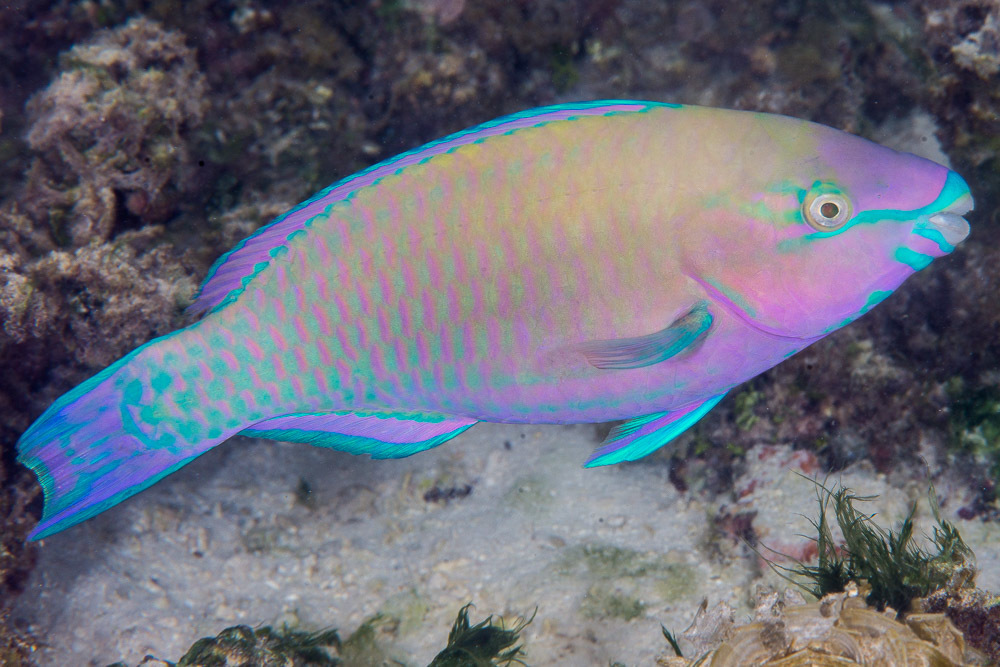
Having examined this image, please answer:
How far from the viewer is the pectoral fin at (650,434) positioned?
7.33 ft

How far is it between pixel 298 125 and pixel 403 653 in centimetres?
324

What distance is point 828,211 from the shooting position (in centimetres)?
190

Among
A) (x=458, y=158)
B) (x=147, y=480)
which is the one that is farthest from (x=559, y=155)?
(x=147, y=480)

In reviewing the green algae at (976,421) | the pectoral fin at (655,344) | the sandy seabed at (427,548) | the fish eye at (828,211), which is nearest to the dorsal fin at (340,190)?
the fish eye at (828,211)

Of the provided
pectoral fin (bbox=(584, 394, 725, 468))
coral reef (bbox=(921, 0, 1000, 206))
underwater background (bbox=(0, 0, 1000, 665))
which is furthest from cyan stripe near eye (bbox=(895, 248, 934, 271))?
coral reef (bbox=(921, 0, 1000, 206))

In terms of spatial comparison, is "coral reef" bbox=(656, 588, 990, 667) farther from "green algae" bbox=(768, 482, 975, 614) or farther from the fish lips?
the fish lips

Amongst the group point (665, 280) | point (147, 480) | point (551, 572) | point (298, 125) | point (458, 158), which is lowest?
point (551, 572)

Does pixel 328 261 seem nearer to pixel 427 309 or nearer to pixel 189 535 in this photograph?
pixel 427 309

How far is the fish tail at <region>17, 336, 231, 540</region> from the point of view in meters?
2.17

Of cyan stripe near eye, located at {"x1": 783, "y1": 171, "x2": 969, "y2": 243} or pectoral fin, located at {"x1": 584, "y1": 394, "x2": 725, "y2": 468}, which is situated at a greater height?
cyan stripe near eye, located at {"x1": 783, "y1": 171, "x2": 969, "y2": 243}

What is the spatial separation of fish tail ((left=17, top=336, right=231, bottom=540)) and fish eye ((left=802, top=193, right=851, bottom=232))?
221 centimetres

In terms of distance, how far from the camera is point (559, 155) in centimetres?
201

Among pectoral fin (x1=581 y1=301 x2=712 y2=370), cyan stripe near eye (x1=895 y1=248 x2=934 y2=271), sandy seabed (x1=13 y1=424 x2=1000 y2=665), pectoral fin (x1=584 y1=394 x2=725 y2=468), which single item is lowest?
sandy seabed (x1=13 y1=424 x2=1000 y2=665)

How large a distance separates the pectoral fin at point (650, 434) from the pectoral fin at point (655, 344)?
1.17ft
